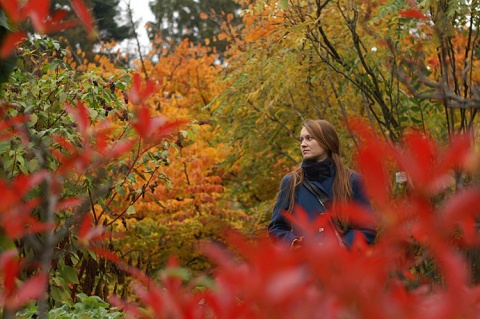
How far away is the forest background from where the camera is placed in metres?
1.32

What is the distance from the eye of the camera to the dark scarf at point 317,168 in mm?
3836

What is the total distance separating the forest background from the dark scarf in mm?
540

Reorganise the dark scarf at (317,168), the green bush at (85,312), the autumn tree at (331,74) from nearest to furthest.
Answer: the green bush at (85,312) < the dark scarf at (317,168) < the autumn tree at (331,74)

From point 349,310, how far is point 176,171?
29.1ft

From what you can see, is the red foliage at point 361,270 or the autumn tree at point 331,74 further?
the autumn tree at point 331,74

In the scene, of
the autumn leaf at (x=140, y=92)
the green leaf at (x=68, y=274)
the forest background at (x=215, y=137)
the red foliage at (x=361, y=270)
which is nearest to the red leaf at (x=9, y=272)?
the forest background at (x=215, y=137)

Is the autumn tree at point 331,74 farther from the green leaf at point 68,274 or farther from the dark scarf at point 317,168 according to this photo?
the green leaf at point 68,274

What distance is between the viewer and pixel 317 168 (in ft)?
12.6

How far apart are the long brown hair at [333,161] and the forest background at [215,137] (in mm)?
452

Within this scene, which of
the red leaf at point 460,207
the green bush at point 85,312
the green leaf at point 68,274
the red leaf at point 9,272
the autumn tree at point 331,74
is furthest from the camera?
the autumn tree at point 331,74

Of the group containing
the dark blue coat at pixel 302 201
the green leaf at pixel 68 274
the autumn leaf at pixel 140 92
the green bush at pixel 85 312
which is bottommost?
the green leaf at pixel 68 274

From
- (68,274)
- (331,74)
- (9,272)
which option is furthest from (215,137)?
(9,272)

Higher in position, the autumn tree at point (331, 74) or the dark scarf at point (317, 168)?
the dark scarf at point (317, 168)

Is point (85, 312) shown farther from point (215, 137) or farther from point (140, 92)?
point (215, 137)
